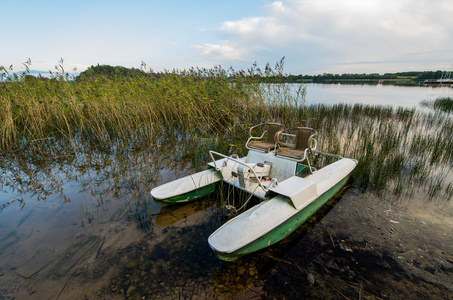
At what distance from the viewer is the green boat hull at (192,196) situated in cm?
320

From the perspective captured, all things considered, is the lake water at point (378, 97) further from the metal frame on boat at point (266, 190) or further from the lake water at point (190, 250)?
the lake water at point (190, 250)

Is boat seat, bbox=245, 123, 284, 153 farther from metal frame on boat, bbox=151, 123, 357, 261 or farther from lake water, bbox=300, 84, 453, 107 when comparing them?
lake water, bbox=300, 84, 453, 107

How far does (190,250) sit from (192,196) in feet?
3.17

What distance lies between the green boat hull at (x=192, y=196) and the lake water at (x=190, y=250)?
0.16 metres

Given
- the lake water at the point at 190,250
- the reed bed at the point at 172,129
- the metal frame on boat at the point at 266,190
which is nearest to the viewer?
the lake water at the point at 190,250

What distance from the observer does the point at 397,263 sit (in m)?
2.45

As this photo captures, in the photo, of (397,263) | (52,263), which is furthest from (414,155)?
(52,263)

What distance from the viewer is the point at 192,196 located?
3.41m

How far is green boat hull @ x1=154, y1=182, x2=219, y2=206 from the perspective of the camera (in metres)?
3.20

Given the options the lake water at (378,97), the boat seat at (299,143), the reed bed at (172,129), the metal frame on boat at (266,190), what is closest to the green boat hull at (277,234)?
the metal frame on boat at (266,190)

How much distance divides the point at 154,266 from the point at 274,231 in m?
1.49

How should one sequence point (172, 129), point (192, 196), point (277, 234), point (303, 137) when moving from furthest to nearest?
point (172, 129) < point (303, 137) < point (192, 196) < point (277, 234)

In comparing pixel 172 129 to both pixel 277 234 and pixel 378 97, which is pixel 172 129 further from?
pixel 378 97

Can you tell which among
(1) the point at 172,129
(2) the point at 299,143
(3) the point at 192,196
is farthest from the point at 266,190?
(1) the point at 172,129
